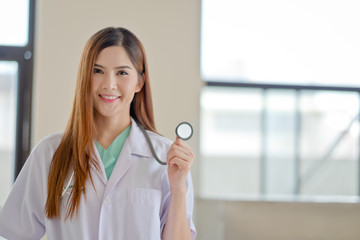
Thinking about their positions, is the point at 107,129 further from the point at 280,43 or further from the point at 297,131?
the point at 297,131

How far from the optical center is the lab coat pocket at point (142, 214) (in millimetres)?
1263

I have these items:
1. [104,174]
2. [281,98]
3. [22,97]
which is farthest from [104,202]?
[281,98]

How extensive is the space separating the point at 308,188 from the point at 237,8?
4.19 feet

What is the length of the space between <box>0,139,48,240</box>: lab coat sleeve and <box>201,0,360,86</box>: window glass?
1.64m

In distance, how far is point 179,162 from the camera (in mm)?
1207

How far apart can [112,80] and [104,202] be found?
364 millimetres

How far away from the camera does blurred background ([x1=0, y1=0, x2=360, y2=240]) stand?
2398mm

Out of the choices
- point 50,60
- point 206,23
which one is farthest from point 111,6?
point 206,23

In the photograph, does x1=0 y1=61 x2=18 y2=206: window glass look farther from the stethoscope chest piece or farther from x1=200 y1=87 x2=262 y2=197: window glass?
the stethoscope chest piece

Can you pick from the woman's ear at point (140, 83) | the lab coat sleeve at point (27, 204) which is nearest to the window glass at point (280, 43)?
the woman's ear at point (140, 83)

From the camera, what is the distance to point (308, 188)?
2.92 meters

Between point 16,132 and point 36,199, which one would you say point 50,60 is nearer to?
point 16,132

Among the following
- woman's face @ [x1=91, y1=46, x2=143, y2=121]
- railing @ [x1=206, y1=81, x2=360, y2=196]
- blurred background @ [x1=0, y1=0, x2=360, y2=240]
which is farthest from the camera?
railing @ [x1=206, y1=81, x2=360, y2=196]

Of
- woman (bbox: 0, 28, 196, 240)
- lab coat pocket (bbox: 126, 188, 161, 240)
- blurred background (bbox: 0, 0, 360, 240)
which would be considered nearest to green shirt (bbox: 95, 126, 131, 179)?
woman (bbox: 0, 28, 196, 240)
